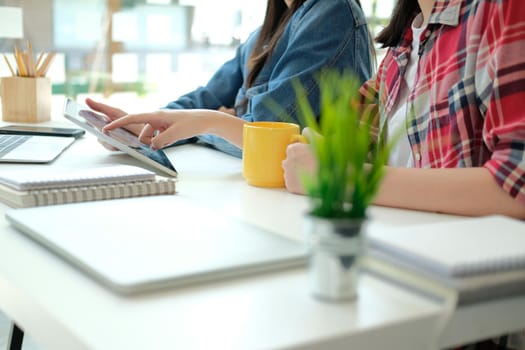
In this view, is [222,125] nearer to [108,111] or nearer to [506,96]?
[108,111]

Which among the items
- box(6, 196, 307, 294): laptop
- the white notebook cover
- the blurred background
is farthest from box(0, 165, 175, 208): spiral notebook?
the blurred background

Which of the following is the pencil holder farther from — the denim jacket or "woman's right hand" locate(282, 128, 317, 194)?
"woman's right hand" locate(282, 128, 317, 194)

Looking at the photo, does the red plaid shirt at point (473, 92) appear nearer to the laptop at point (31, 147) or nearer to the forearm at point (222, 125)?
the forearm at point (222, 125)

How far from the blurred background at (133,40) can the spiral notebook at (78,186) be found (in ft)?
4.47

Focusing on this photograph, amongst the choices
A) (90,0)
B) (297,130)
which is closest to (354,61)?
(297,130)

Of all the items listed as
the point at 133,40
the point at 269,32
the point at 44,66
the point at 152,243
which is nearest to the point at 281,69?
the point at 269,32

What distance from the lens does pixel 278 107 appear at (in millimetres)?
1399

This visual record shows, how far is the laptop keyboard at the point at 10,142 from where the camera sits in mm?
1300

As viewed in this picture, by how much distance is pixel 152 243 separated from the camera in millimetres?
707

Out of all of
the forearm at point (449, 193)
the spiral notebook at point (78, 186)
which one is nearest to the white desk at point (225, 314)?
the spiral notebook at point (78, 186)

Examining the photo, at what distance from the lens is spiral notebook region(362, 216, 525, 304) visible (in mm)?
569

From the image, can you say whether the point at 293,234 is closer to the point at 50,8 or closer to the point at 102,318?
the point at 102,318

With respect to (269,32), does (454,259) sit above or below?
below

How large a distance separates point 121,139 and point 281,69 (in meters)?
0.41
